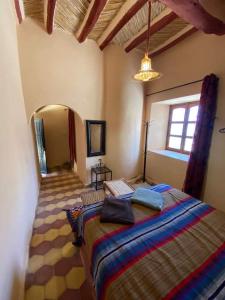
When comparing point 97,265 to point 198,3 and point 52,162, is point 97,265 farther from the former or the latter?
point 52,162

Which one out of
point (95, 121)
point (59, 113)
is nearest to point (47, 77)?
point (95, 121)

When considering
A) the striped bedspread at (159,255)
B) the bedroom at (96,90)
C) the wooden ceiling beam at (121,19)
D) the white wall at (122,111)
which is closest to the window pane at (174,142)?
the bedroom at (96,90)

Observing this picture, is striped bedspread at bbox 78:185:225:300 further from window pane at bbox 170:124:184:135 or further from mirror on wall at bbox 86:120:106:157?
window pane at bbox 170:124:184:135

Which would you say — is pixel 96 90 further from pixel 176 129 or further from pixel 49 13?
pixel 176 129

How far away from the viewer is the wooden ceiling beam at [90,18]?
1665mm

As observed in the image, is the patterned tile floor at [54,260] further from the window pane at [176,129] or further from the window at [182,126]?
the window pane at [176,129]

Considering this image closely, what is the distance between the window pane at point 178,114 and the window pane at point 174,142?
0.42 m

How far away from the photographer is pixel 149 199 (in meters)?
1.41

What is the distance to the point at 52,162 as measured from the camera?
468 centimetres

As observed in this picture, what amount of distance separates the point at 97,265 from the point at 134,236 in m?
0.30

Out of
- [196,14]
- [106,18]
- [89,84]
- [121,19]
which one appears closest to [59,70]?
[89,84]

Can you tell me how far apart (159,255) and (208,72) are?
94.9 inches

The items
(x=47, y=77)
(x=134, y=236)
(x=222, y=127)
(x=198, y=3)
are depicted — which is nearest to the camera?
(x=134, y=236)

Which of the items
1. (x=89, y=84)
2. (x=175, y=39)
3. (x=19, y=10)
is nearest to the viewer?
(x=19, y=10)
